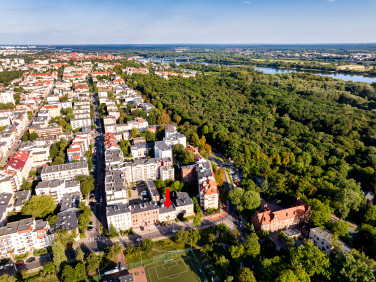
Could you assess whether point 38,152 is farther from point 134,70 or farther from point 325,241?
point 134,70

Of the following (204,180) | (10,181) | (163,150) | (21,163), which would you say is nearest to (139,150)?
(163,150)

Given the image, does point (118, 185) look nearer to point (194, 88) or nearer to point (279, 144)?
point (279, 144)

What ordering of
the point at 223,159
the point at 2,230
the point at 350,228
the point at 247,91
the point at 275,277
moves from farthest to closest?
the point at 247,91
the point at 223,159
the point at 350,228
the point at 2,230
the point at 275,277

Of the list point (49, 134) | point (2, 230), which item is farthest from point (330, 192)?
point (49, 134)

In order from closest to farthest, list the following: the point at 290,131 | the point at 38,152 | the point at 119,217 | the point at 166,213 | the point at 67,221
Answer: the point at 67,221 → the point at 119,217 → the point at 166,213 → the point at 38,152 → the point at 290,131

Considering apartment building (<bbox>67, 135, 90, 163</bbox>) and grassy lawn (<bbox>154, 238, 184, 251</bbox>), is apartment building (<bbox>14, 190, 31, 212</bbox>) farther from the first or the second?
grassy lawn (<bbox>154, 238, 184, 251</bbox>)

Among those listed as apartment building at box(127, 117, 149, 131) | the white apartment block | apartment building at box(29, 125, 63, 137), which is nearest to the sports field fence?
apartment building at box(127, 117, 149, 131)
